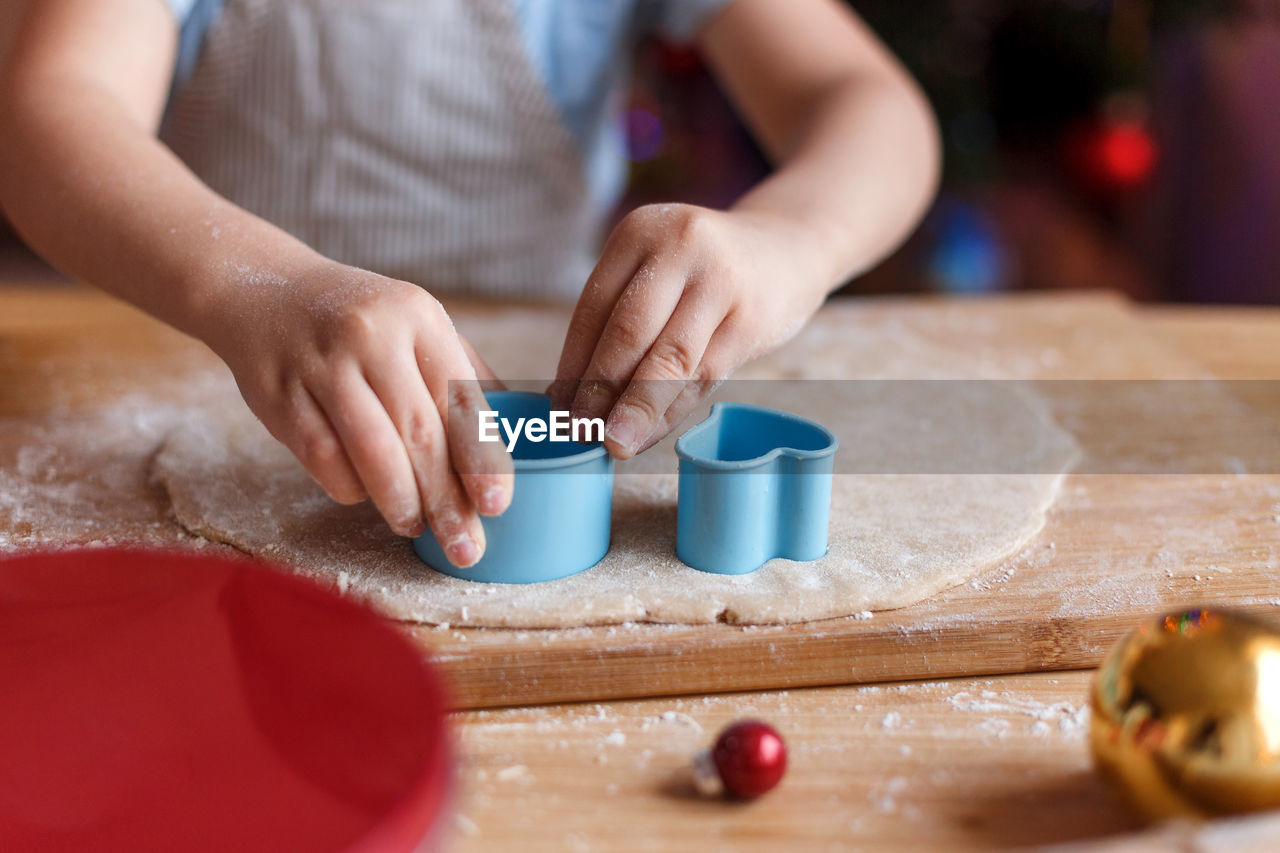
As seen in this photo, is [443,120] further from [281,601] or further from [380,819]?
[380,819]

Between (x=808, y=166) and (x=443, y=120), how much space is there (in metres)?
0.44

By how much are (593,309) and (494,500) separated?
0.54ft

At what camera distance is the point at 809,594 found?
22.9 inches

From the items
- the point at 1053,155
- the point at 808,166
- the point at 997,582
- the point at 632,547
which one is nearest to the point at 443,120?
the point at 808,166

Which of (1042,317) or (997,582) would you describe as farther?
(1042,317)

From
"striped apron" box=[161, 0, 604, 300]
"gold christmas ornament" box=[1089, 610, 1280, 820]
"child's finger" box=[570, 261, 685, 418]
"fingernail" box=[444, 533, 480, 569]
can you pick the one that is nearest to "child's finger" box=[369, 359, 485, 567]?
"fingernail" box=[444, 533, 480, 569]

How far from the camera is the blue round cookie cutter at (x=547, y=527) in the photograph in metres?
0.56

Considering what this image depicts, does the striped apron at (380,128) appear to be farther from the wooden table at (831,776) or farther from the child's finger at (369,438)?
the wooden table at (831,776)

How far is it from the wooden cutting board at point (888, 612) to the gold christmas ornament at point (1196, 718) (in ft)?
0.50

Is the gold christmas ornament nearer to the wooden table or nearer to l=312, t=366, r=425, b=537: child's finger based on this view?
the wooden table

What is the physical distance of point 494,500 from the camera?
0.54 metres

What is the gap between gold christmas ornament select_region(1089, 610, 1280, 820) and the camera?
0.39m

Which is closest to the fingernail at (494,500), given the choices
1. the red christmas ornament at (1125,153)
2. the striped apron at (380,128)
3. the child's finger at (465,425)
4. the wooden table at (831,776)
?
the child's finger at (465,425)

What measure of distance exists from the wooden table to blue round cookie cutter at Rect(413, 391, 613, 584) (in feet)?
0.29
